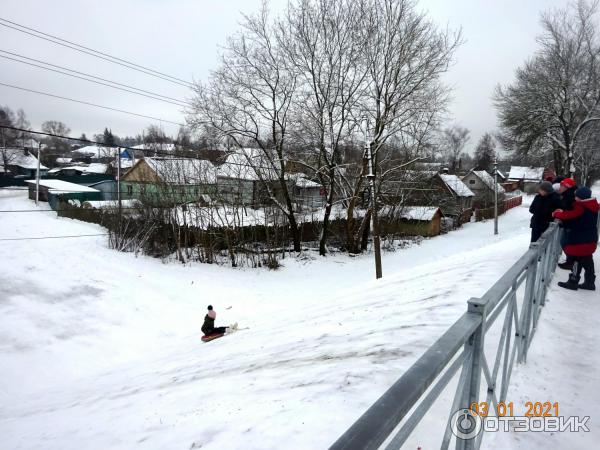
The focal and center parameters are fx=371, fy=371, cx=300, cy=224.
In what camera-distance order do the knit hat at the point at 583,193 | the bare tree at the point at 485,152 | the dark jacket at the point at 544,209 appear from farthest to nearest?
the bare tree at the point at 485,152 → the dark jacket at the point at 544,209 → the knit hat at the point at 583,193

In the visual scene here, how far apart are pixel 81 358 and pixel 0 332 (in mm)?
2370

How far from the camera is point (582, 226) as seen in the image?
562 centimetres

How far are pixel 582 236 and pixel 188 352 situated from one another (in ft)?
25.3

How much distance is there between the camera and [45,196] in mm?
36688

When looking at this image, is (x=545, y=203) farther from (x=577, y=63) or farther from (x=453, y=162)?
(x=453, y=162)

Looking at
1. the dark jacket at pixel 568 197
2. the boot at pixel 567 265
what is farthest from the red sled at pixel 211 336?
the dark jacket at pixel 568 197

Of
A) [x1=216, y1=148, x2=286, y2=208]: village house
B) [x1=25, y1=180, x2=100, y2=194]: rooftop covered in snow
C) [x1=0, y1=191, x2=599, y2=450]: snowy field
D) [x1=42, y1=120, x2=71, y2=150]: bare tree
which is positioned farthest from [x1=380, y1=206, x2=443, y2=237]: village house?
[x1=42, y1=120, x2=71, y2=150]: bare tree

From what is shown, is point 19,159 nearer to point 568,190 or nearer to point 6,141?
point 6,141

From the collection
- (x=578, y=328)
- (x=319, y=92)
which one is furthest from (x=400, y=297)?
(x=319, y=92)

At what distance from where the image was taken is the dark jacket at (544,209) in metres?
6.28

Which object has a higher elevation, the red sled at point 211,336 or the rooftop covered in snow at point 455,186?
the rooftop covered in snow at point 455,186

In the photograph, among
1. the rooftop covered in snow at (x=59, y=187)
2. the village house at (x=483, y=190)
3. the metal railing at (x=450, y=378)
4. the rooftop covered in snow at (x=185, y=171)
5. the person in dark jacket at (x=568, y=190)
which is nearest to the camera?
the metal railing at (x=450, y=378)
